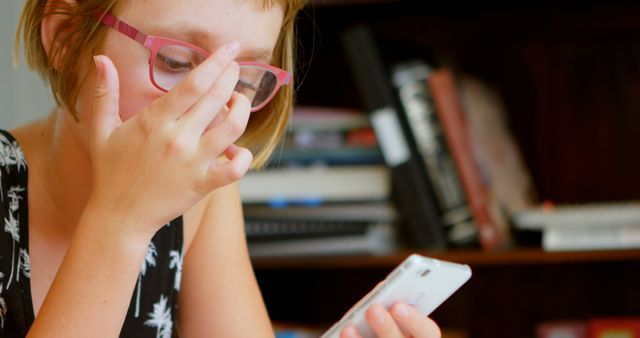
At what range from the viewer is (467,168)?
1.54 m

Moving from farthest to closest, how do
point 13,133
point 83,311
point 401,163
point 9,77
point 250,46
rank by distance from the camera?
point 9,77 → point 401,163 → point 13,133 → point 250,46 → point 83,311

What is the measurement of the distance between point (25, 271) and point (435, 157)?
2.67 ft

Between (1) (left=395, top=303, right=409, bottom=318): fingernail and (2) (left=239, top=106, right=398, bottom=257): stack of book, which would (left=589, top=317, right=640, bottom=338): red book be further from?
(1) (left=395, top=303, right=409, bottom=318): fingernail

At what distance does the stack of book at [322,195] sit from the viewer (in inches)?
61.5

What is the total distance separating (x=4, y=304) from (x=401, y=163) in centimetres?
80

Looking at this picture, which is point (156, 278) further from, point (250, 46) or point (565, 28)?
point (565, 28)

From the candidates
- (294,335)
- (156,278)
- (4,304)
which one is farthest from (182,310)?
A: (294,335)

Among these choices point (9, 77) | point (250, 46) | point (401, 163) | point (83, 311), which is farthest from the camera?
point (9, 77)

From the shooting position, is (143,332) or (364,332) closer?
(364,332)

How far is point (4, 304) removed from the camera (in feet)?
2.86

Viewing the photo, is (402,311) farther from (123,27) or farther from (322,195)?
(322,195)

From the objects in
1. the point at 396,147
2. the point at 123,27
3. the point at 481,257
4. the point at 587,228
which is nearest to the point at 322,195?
the point at 396,147

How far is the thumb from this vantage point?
715 mm

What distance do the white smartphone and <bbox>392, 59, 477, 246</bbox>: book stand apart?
2.27 ft
